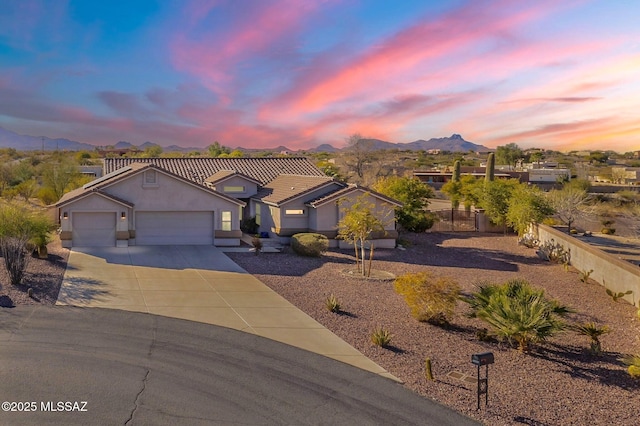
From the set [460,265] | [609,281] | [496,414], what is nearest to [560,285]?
[609,281]

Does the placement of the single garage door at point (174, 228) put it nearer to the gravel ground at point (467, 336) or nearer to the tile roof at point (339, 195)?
the gravel ground at point (467, 336)

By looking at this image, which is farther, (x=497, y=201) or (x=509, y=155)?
(x=509, y=155)

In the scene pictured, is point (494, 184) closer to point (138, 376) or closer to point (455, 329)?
point (455, 329)

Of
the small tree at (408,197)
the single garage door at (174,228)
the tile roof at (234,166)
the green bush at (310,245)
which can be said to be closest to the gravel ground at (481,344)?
the green bush at (310,245)

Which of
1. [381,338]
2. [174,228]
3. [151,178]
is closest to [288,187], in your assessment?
[174,228]

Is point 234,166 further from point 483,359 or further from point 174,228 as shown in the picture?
point 483,359

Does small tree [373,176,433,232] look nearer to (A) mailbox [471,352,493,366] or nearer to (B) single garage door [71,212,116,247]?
(B) single garage door [71,212,116,247]
